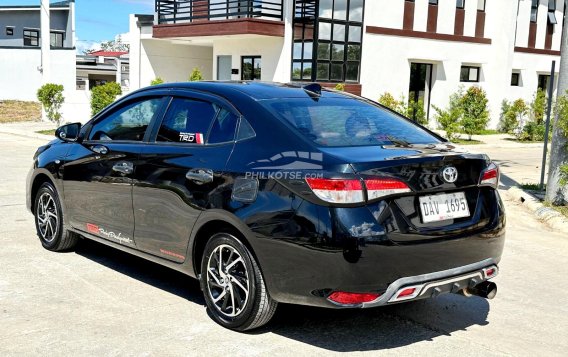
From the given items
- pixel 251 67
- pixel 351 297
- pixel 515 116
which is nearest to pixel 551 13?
pixel 515 116

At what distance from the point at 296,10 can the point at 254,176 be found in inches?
779

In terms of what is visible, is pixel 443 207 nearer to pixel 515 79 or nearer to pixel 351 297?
pixel 351 297

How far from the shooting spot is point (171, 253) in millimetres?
4902

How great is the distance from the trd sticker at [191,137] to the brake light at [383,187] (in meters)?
1.44

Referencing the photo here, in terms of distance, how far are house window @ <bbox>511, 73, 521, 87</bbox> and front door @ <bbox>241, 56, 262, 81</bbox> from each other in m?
11.9

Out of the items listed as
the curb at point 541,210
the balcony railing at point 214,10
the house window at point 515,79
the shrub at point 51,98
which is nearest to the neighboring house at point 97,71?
the balcony railing at point 214,10

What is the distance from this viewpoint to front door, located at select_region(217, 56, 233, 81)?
2634 cm

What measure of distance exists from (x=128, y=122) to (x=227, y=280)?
73.0 inches

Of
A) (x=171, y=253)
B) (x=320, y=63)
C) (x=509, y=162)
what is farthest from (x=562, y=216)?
(x=320, y=63)

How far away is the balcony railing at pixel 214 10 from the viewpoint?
74.6ft

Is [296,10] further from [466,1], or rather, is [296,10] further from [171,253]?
[171,253]

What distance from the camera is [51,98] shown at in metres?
22.3

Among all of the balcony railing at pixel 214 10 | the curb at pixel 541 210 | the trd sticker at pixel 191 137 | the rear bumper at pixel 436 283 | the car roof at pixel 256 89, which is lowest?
the curb at pixel 541 210

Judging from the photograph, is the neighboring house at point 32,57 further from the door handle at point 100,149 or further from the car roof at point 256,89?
the car roof at point 256,89
